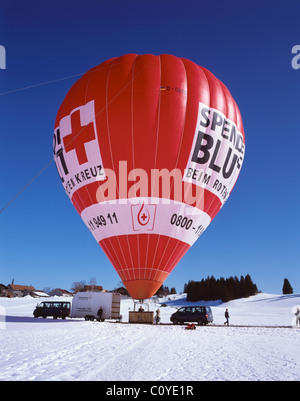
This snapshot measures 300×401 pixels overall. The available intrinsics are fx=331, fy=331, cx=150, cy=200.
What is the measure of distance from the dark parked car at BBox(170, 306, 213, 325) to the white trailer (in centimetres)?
483

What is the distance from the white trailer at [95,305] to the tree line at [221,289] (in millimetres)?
58900

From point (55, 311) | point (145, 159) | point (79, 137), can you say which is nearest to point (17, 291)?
point (55, 311)

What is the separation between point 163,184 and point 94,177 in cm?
381

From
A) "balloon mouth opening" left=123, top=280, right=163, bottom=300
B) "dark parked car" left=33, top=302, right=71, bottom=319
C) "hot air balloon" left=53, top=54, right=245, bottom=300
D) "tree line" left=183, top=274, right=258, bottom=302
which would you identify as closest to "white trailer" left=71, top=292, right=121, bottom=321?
"dark parked car" left=33, top=302, right=71, bottom=319

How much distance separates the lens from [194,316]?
82.3 ft

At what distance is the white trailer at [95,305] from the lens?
2673 cm

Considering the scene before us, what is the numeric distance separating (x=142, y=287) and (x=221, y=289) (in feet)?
234

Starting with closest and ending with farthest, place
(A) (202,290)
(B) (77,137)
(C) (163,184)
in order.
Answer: (C) (163,184)
(B) (77,137)
(A) (202,290)

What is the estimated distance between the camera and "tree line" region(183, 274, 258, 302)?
3290 inches

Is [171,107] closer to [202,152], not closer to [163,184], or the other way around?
[202,152]

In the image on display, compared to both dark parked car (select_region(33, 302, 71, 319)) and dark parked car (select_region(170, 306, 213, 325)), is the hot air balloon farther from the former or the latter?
dark parked car (select_region(33, 302, 71, 319))

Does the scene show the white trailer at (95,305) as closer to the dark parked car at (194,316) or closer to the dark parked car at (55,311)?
the dark parked car at (55,311)
